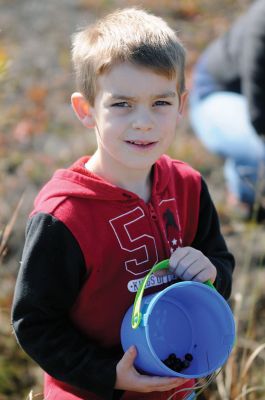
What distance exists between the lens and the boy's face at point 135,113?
1614 millimetres

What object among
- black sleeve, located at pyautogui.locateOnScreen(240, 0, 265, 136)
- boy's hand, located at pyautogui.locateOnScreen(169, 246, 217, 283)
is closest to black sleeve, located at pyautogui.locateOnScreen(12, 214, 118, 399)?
boy's hand, located at pyautogui.locateOnScreen(169, 246, 217, 283)

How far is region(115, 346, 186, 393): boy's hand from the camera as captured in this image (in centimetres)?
155

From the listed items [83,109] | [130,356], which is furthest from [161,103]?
[130,356]

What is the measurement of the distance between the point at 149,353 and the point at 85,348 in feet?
0.70

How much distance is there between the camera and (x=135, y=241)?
1707 mm

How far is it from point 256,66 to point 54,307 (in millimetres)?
2253

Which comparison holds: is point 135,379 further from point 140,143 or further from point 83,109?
point 83,109

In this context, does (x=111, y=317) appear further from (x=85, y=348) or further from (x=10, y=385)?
(x=10, y=385)

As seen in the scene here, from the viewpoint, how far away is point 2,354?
2.80 metres

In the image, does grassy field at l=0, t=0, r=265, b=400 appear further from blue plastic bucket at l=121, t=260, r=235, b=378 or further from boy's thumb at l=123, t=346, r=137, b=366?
boy's thumb at l=123, t=346, r=137, b=366

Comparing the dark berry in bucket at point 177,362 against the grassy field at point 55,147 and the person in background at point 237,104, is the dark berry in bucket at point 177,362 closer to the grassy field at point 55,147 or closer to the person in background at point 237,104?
the grassy field at point 55,147

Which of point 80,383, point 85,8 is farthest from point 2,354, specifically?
point 85,8

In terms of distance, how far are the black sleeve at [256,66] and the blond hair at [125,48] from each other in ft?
5.88

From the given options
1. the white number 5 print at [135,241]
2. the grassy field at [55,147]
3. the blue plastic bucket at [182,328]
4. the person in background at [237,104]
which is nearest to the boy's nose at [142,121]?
the white number 5 print at [135,241]
